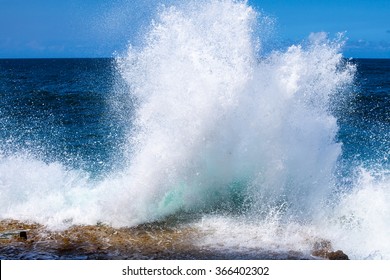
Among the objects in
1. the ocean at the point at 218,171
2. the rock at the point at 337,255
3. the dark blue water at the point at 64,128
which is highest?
the dark blue water at the point at 64,128

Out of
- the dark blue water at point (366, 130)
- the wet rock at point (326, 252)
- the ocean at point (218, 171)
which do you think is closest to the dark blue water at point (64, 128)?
the ocean at point (218, 171)

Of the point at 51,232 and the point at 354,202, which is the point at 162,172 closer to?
the point at 51,232

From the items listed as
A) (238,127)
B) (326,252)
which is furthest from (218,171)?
(326,252)

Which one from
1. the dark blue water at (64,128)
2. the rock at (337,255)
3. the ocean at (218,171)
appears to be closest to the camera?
the rock at (337,255)

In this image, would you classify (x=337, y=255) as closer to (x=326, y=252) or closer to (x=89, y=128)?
(x=326, y=252)

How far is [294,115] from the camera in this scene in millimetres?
10445

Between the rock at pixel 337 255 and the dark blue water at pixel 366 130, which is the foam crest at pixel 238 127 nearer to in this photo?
the rock at pixel 337 255

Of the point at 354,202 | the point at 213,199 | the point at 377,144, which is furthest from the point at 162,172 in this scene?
the point at 377,144

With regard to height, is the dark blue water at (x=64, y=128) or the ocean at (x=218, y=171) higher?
the dark blue water at (x=64, y=128)

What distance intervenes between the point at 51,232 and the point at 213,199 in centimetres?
390

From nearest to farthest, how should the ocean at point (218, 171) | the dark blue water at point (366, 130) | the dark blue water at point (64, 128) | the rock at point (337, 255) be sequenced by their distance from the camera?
the rock at point (337, 255)
the ocean at point (218, 171)
the dark blue water at point (64, 128)
the dark blue water at point (366, 130)

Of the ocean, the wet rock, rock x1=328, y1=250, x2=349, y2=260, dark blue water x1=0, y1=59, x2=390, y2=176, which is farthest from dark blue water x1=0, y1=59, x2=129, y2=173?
rock x1=328, y1=250, x2=349, y2=260

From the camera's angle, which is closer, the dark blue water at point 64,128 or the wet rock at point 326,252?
the wet rock at point 326,252

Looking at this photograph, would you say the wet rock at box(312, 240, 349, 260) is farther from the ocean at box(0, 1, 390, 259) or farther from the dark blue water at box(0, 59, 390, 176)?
the dark blue water at box(0, 59, 390, 176)
